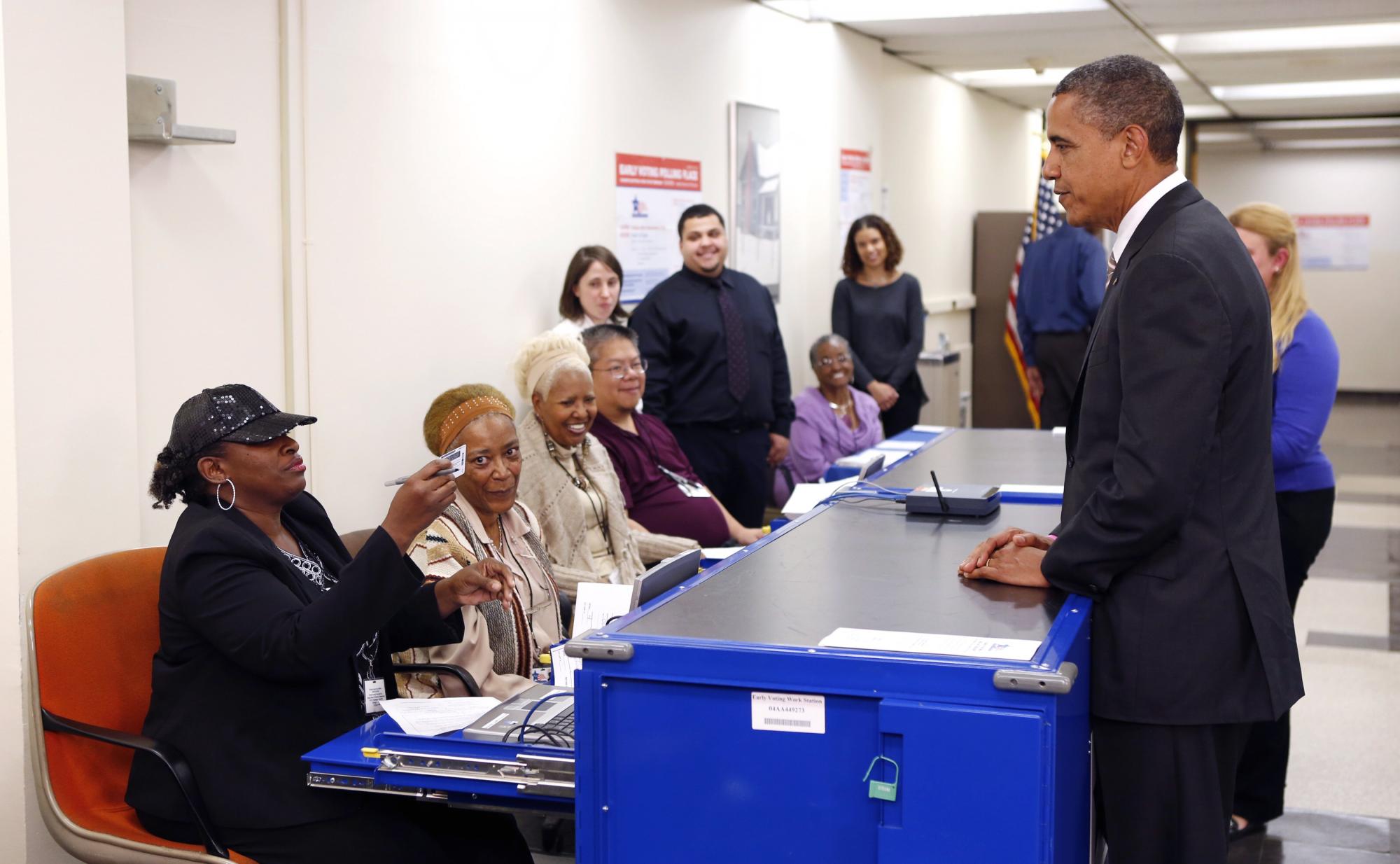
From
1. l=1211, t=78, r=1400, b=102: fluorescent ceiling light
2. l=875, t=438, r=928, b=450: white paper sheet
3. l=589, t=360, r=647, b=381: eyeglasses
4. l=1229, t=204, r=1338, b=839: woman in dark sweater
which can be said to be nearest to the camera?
l=1229, t=204, r=1338, b=839: woman in dark sweater

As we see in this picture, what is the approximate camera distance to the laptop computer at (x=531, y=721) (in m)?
2.14

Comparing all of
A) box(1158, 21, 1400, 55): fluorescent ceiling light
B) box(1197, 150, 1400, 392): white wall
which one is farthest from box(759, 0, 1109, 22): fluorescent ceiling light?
box(1197, 150, 1400, 392): white wall

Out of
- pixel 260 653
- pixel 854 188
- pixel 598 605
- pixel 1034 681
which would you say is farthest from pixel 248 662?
pixel 854 188

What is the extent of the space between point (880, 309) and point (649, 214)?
1.96 m

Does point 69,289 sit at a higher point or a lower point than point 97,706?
higher

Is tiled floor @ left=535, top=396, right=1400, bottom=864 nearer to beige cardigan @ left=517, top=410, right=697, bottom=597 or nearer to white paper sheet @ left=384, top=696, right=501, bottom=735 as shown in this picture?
beige cardigan @ left=517, top=410, right=697, bottom=597

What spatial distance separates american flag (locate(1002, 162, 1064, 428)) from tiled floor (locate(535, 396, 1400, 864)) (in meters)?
2.49

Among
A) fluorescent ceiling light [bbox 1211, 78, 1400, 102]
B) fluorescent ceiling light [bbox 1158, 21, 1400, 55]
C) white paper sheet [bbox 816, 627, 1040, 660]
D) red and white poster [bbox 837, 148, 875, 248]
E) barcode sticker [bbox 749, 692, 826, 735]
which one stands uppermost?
fluorescent ceiling light [bbox 1211, 78, 1400, 102]

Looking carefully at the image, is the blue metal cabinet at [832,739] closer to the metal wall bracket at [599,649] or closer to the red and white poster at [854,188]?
the metal wall bracket at [599,649]

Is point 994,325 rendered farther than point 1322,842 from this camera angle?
Yes

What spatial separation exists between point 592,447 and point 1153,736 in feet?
7.53

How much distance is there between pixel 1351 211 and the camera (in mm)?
15430

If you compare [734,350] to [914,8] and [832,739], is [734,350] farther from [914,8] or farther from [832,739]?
[832,739]

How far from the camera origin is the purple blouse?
19.9ft
